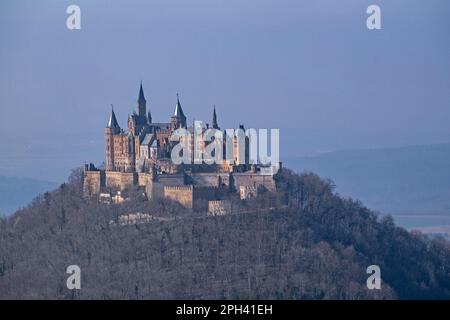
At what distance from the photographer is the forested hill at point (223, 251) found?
5547 cm

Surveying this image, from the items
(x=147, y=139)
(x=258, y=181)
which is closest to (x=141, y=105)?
(x=147, y=139)

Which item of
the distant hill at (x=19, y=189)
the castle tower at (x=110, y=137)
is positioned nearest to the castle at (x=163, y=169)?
the castle tower at (x=110, y=137)

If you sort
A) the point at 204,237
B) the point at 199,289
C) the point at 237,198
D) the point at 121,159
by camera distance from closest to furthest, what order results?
the point at 199,289, the point at 204,237, the point at 237,198, the point at 121,159

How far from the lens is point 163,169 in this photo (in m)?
64.9

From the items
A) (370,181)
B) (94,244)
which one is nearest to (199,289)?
(94,244)

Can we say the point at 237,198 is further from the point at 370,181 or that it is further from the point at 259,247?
the point at 370,181

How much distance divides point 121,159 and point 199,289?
13512mm

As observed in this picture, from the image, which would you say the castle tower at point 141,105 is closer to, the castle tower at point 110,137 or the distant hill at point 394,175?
the castle tower at point 110,137

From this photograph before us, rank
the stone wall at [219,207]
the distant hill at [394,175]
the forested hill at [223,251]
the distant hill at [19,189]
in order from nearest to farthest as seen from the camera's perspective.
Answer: the forested hill at [223,251] < the stone wall at [219,207] < the distant hill at [19,189] < the distant hill at [394,175]

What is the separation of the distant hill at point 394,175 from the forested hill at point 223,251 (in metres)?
35.7

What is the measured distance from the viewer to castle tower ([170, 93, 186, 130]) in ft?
220

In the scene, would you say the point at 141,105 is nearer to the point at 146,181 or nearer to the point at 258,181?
the point at 146,181

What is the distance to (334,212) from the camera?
63.5 m

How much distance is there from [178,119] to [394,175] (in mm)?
47990
